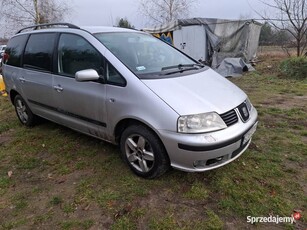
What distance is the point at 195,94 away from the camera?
9.18 feet

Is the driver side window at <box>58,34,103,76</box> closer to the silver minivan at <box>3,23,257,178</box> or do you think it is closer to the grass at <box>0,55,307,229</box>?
the silver minivan at <box>3,23,257,178</box>

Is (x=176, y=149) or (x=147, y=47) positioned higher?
(x=147, y=47)

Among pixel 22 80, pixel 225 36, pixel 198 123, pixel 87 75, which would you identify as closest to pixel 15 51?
pixel 22 80

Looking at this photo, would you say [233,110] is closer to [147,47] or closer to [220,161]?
[220,161]

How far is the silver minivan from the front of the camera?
2.63 m

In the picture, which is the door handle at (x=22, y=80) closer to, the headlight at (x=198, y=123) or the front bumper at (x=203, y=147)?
the front bumper at (x=203, y=147)

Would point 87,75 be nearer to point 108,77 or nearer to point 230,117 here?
point 108,77

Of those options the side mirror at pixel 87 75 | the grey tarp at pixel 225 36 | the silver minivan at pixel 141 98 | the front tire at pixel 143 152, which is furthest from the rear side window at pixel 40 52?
the grey tarp at pixel 225 36

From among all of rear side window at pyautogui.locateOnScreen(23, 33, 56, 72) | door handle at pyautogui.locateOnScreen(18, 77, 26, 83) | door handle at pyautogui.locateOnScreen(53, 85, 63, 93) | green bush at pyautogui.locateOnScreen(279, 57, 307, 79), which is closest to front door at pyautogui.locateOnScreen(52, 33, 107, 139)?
door handle at pyautogui.locateOnScreen(53, 85, 63, 93)

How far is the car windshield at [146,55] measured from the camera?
123 inches

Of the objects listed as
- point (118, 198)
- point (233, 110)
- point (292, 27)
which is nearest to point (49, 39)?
point (118, 198)

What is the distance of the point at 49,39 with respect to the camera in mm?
3949

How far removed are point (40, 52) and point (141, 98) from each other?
7.13ft

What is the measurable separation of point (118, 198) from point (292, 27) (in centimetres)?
1127
